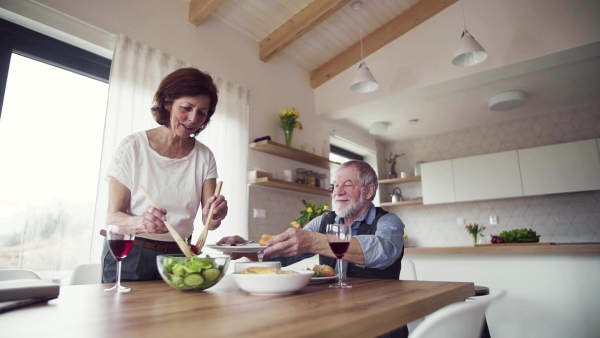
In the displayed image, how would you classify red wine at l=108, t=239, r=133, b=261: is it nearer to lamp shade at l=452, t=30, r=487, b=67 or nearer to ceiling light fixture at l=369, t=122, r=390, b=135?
lamp shade at l=452, t=30, r=487, b=67

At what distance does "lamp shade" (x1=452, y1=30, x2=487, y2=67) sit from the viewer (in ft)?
9.39

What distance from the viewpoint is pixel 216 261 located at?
943 mm

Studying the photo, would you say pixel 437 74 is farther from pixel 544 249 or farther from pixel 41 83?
pixel 41 83

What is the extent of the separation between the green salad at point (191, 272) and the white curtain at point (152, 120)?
119 cm

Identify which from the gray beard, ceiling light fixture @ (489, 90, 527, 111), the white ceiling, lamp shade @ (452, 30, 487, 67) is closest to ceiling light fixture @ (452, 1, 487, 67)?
lamp shade @ (452, 30, 487, 67)

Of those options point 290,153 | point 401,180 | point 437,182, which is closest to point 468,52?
point 290,153

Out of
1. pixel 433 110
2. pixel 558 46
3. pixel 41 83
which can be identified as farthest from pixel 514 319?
pixel 41 83

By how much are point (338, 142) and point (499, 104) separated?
2.01m

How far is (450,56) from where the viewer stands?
365 cm

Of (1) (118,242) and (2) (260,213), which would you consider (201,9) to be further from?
(1) (118,242)

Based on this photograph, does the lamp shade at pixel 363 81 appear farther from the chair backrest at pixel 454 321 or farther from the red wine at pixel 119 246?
the chair backrest at pixel 454 321

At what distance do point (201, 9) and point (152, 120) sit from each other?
41.7 inches

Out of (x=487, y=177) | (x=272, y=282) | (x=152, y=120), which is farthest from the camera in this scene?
(x=487, y=177)

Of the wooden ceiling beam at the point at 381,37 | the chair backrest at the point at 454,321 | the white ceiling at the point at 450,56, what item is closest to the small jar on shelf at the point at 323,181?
the white ceiling at the point at 450,56
